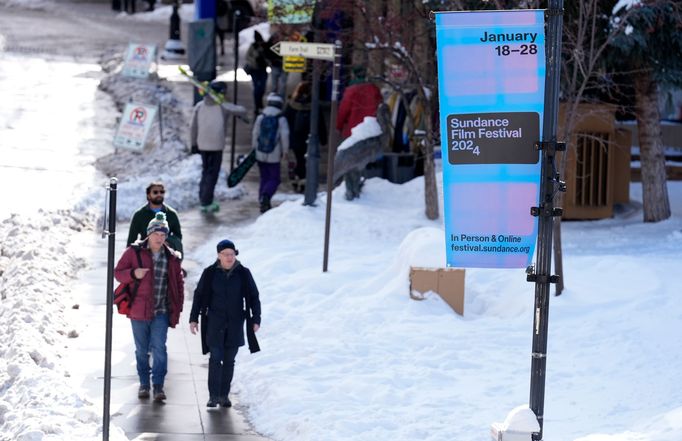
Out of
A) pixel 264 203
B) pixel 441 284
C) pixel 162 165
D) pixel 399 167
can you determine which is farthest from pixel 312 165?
pixel 441 284

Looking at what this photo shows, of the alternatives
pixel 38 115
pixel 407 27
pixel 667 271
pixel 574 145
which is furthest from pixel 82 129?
pixel 667 271

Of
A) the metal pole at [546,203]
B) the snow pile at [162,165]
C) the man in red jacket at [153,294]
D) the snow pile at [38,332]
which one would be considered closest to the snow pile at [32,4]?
the snow pile at [162,165]

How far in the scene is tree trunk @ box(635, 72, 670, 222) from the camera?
1958cm

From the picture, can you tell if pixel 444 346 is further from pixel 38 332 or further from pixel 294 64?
pixel 294 64

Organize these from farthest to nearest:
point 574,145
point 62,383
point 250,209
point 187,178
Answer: point 187,178, point 250,209, point 574,145, point 62,383

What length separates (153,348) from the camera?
11.9 metres

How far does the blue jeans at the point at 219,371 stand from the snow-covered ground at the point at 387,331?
0.97ft

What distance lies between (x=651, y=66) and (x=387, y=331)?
23.7 ft

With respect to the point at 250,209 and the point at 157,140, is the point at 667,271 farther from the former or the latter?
the point at 157,140

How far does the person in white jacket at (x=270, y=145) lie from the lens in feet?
67.5

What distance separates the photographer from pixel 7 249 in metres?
17.1

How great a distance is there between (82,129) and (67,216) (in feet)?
30.8

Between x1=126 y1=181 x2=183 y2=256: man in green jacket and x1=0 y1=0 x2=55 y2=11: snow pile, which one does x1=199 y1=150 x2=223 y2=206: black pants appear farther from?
x1=0 y1=0 x2=55 y2=11: snow pile

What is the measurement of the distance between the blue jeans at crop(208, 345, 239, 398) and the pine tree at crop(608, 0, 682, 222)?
800 cm
